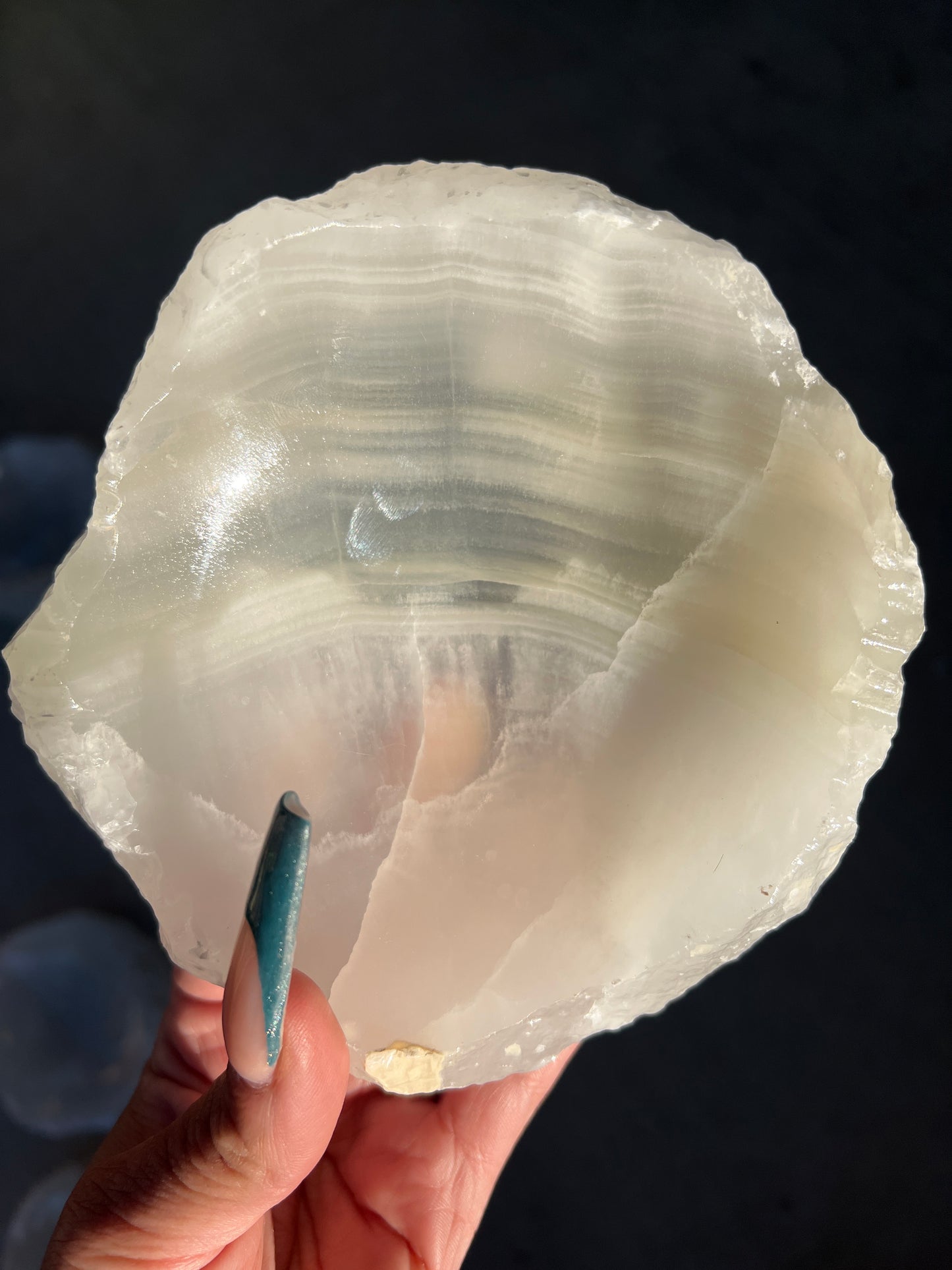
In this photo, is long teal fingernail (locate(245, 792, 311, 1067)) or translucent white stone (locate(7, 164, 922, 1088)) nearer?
long teal fingernail (locate(245, 792, 311, 1067))

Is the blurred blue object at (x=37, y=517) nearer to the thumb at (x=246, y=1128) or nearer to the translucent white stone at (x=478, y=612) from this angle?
the translucent white stone at (x=478, y=612)

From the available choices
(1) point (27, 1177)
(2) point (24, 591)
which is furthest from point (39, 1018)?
(2) point (24, 591)

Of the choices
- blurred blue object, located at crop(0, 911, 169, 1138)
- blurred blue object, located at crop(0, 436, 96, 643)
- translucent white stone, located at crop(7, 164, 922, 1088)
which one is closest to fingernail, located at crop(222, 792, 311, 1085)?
translucent white stone, located at crop(7, 164, 922, 1088)

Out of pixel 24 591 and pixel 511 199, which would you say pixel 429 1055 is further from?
pixel 24 591

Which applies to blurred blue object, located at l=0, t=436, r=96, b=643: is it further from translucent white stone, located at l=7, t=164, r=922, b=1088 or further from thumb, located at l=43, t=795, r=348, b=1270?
thumb, located at l=43, t=795, r=348, b=1270

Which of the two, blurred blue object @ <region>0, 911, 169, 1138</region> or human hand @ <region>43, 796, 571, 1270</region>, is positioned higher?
human hand @ <region>43, 796, 571, 1270</region>

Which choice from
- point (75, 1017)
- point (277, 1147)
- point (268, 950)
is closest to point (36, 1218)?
point (75, 1017)

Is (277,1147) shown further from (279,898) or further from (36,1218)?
(36,1218)

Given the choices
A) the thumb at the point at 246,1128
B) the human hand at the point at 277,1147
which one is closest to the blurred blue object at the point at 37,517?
the human hand at the point at 277,1147
